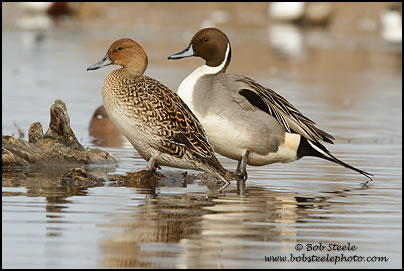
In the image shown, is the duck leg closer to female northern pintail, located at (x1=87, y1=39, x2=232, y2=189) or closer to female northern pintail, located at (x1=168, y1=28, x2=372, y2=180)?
female northern pintail, located at (x1=168, y1=28, x2=372, y2=180)

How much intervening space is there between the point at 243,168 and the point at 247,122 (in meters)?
0.35

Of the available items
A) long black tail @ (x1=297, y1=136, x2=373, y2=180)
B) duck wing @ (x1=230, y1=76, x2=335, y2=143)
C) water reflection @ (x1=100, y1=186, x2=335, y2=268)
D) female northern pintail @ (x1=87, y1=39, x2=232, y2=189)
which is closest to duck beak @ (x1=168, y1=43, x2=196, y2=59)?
duck wing @ (x1=230, y1=76, x2=335, y2=143)

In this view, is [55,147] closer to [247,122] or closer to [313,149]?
[247,122]

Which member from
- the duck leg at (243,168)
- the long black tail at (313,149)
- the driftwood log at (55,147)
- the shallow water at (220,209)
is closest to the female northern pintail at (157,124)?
the shallow water at (220,209)

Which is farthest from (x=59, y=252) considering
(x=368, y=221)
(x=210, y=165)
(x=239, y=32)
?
(x=239, y=32)

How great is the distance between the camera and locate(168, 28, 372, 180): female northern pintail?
767 cm

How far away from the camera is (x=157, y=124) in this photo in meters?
7.01

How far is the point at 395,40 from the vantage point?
26.8m

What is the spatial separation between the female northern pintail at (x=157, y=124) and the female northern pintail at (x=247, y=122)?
1.29ft

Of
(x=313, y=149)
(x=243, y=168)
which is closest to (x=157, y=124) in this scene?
(x=243, y=168)

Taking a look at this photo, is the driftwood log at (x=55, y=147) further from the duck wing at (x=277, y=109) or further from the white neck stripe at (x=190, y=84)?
the duck wing at (x=277, y=109)

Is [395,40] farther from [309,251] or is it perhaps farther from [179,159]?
[309,251]

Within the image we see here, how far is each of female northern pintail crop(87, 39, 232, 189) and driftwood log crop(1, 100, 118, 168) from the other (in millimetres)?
954

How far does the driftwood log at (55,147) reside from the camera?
7.79 metres
